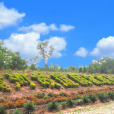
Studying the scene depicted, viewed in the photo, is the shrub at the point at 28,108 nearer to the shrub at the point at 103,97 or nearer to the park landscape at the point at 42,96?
the park landscape at the point at 42,96

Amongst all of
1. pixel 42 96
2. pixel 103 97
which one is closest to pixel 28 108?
pixel 42 96

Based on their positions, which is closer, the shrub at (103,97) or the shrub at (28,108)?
the shrub at (28,108)

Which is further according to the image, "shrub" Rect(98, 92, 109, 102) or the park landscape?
"shrub" Rect(98, 92, 109, 102)

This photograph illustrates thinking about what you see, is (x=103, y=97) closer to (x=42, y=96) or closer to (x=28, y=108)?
(x=42, y=96)

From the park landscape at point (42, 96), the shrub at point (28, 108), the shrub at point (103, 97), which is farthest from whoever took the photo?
the shrub at point (103, 97)

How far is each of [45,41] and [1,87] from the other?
92.3ft

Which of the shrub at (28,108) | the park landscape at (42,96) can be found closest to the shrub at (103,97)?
the park landscape at (42,96)

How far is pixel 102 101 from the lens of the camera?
1130 centimetres

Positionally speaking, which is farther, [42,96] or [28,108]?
[42,96]

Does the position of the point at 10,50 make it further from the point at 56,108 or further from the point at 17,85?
the point at 56,108

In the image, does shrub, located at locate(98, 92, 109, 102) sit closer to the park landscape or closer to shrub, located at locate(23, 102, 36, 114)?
the park landscape

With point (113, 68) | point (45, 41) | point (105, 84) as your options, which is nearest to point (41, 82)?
point (105, 84)

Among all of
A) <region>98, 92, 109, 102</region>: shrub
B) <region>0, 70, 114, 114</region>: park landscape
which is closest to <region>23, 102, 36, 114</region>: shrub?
<region>0, 70, 114, 114</region>: park landscape

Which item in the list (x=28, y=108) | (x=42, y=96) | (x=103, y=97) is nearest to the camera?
(x=28, y=108)
